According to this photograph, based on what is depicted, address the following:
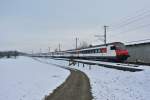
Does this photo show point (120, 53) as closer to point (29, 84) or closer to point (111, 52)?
point (111, 52)

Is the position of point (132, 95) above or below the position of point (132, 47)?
below

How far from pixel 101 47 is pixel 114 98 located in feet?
105

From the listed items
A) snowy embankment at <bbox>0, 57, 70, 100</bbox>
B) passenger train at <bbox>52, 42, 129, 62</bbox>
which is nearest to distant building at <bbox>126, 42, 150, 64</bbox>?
passenger train at <bbox>52, 42, 129, 62</bbox>

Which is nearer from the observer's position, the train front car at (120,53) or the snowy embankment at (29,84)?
the snowy embankment at (29,84)

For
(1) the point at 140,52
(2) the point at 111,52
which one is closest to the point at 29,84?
(2) the point at 111,52

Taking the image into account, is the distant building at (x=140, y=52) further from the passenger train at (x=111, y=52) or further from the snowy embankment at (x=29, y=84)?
the snowy embankment at (x=29, y=84)

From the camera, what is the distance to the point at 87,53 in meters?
55.0

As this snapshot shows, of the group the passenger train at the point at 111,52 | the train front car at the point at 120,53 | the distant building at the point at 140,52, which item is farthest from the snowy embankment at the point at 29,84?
the distant building at the point at 140,52

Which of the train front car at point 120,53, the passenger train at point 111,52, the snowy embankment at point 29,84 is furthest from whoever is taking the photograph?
the passenger train at point 111,52

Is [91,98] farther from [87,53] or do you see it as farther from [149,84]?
[87,53]

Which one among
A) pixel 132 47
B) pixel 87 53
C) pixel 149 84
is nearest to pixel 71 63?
pixel 87 53

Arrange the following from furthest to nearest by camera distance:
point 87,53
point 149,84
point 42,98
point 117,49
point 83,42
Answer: point 83,42
point 87,53
point 117,49
point 149,84
point 42,98

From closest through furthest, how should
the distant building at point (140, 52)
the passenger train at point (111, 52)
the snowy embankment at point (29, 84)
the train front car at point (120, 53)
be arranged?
1. the snowy embankment at point (29, 84)
2. the train front car at point (120, 53)
3. the passenger train at point (111, 52)
4. the distant building at point (140, 52)

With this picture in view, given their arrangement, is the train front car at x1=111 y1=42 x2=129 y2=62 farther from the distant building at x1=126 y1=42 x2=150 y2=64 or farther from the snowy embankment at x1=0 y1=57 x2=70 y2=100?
the snowy embankment at x1=0 y1=57 x2=70 y2=100
